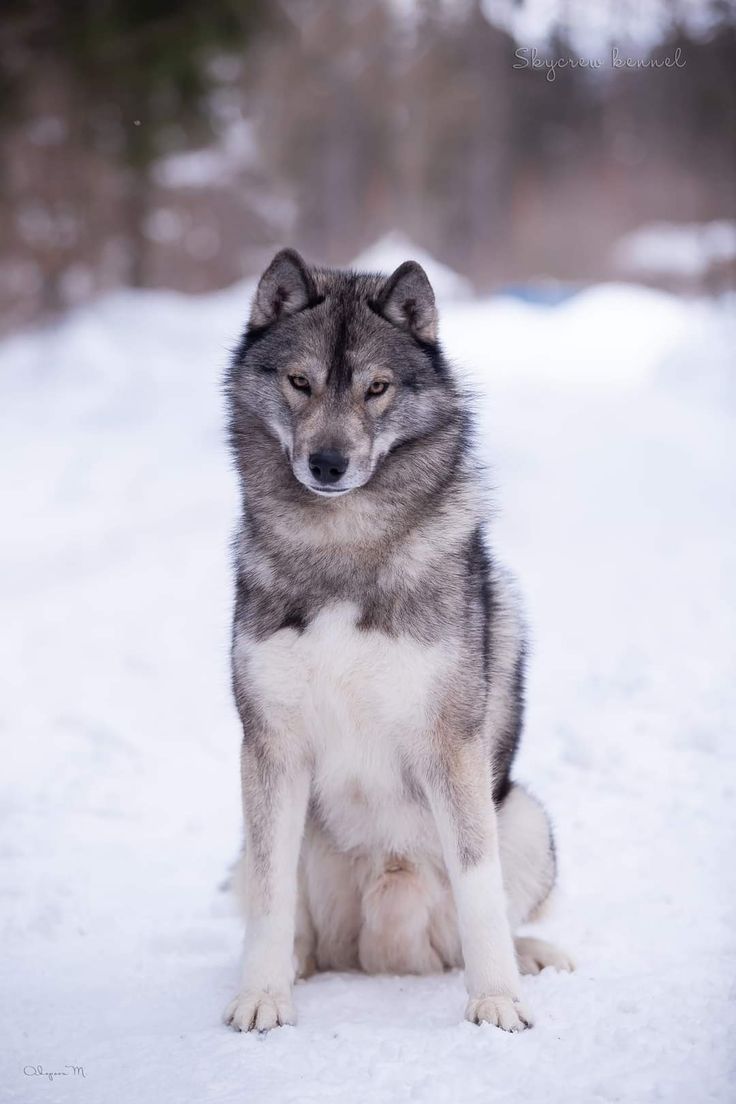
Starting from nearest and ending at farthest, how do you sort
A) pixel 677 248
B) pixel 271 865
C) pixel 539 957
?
pixel 271 865
pixel 539 957
pixel 677 248

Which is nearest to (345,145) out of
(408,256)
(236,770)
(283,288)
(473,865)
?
(408,256)

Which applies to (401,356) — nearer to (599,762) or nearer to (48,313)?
(599,762)

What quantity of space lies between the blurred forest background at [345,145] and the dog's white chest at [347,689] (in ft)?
36.0

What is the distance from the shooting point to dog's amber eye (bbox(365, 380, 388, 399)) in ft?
9.54

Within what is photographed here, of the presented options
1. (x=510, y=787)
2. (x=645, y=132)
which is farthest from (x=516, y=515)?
(x=645, y=132)

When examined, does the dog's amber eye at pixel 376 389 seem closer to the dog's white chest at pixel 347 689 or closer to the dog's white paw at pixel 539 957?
the dog's white chest at pixel 347 689

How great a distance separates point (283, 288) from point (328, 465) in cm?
65

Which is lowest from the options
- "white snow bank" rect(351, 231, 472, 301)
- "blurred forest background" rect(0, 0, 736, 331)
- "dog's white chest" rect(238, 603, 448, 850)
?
"dog's white chest" rect(238, 603, 448, 850)

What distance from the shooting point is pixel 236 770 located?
5.29 m

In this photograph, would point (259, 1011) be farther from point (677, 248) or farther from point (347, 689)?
point (677, 248)

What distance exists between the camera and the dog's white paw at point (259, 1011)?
278 centimetres
